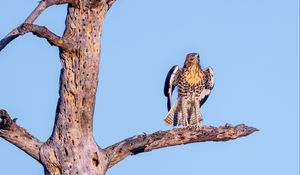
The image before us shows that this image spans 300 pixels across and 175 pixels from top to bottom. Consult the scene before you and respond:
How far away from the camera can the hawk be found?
13.2 meters

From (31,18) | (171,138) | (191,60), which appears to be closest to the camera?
(31,18)

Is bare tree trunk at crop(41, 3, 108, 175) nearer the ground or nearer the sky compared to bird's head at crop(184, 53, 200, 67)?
nearer the ground

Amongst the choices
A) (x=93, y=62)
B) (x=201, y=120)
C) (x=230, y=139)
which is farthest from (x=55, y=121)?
(x=201, y=120)

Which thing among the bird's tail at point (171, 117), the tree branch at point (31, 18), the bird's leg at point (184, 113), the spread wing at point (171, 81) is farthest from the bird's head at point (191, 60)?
the tree branch at point (31, 18)

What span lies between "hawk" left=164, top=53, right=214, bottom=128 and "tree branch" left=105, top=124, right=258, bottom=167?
2796mm

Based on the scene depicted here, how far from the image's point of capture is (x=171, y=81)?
13.4 m

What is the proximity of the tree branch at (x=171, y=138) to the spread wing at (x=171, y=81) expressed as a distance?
118 inches

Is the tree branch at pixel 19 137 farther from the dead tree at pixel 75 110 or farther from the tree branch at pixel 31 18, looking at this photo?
the tree branch at pixel 31 18

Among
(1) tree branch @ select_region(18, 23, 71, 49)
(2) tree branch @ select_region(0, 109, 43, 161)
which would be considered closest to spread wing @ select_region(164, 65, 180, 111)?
(2) tree branch @ select_region(0, 109, 43, 161)

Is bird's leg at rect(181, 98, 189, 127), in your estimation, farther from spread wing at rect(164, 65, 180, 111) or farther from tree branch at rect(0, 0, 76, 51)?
tree branch at rect(0, 0, 76, 51)

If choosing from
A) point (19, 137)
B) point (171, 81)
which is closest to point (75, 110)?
point (19, 137)

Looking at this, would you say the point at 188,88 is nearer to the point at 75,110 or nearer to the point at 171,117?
the point at 171,117

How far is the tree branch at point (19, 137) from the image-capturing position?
363 inches

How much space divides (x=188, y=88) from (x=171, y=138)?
3470 mm
